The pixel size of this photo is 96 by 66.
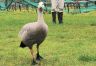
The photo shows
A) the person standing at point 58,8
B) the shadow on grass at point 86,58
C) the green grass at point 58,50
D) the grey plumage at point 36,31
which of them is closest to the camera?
the grey plumage at point 36,31

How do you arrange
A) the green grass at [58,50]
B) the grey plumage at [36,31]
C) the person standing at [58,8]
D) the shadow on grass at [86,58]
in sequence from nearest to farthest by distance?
the grey plumage at [36,31] < the green grass at [58,50] < the shadow on grass at [86,58] < the person standing at [58,8]

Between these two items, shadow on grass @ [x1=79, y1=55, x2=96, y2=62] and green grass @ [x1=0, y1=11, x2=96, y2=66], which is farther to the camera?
shadow on grass @ [x1=79, y1=55, x2=96, y2=62]

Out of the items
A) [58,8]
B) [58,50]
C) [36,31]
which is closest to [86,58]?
[36,31]

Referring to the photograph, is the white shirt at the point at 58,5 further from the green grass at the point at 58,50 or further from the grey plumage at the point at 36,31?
the grey plumage at the point at 36,31

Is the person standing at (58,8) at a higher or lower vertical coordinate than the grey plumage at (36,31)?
lower

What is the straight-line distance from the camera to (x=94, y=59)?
8547 millimetres

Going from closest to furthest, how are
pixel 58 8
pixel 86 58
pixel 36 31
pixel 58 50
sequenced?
pixel 36 31, pixel 86 58, pixel 58 50, pixel 58 8

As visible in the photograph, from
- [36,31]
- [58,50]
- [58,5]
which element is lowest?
[58,50]

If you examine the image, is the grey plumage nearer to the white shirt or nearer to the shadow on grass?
the shadow on grass

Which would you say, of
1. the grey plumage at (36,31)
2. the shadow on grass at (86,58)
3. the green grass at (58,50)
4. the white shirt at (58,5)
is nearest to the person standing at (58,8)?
the white shirt at (58,5)

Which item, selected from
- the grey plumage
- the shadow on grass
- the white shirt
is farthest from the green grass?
the white shirt

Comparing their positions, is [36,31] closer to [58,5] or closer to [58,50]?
[58,50]

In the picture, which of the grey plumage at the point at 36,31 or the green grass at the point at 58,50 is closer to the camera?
the grey plumage at the point at 36,31

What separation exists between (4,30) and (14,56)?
5.96 meters
